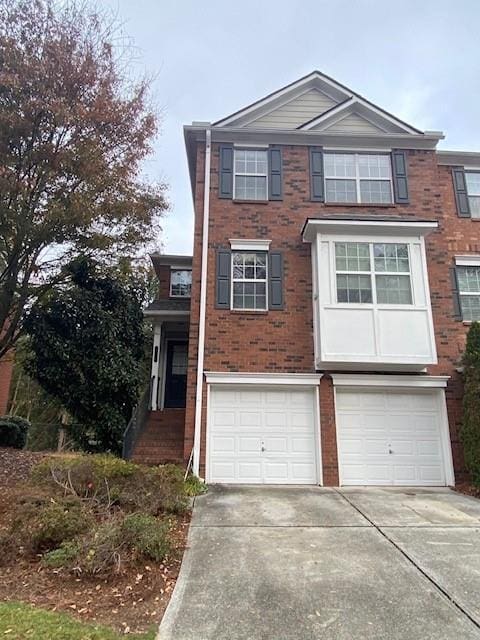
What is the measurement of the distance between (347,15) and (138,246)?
817cm

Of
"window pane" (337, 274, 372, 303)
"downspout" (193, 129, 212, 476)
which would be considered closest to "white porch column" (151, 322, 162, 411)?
"downspout" (193, 129, 212, 476)

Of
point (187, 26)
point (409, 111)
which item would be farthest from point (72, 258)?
point (409, 111)

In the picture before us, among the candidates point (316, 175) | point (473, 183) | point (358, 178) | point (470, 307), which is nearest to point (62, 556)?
point (316, 175)

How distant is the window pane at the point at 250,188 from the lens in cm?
1125

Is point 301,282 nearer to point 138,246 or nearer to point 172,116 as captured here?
point 138,246

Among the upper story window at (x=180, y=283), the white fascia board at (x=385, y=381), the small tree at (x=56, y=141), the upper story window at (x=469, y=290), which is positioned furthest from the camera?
the upper story window at (x=180, y=283)

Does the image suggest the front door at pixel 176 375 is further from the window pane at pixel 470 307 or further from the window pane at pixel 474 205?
the window pane at pixel 474 205

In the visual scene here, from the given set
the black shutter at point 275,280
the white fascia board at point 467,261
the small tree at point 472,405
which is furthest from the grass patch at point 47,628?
the white fascia board at point 467,261

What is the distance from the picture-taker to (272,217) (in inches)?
434

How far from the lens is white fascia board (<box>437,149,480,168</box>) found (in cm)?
1160

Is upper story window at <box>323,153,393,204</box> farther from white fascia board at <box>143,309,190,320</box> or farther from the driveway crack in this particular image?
the driveway crack

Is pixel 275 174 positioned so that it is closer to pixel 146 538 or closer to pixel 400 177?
pixel 400 177

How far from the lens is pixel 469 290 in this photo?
35.3 ft

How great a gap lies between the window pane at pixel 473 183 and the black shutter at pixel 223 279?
7198mm
